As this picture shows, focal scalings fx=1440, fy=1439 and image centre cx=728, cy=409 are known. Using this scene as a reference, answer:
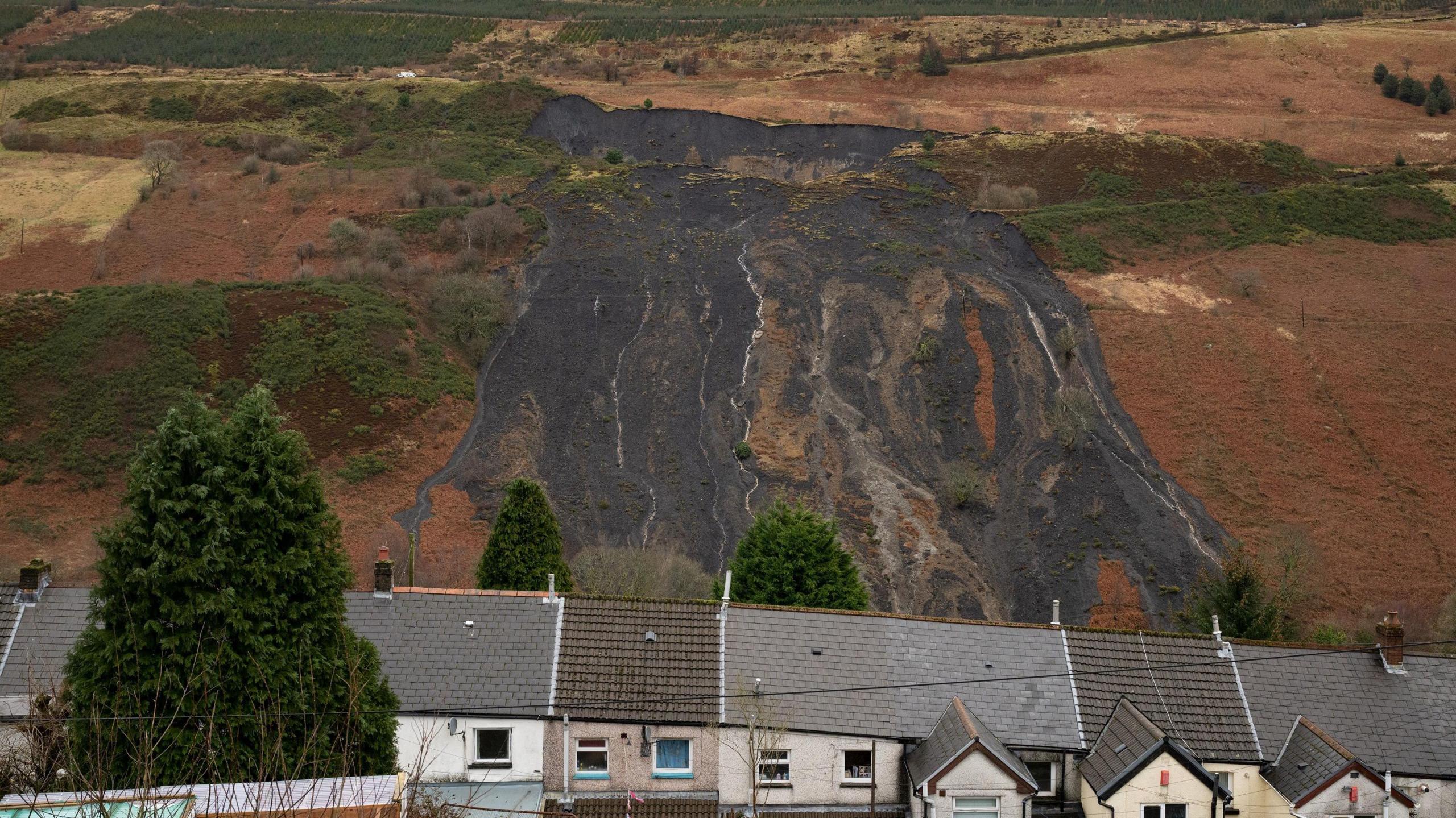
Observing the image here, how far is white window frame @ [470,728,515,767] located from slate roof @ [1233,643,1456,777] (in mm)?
13022

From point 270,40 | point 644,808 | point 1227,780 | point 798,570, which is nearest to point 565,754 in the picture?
point 644,808

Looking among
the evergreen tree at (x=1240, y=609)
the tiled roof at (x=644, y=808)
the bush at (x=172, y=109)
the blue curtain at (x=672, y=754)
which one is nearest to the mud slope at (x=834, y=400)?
the evergreen tree at (x=1240, y=609)

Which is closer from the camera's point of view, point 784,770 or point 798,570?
point 784,770

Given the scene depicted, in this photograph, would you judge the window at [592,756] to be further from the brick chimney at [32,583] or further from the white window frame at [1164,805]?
the brick chimney at [32,583]

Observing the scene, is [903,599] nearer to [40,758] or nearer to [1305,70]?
[40,758]

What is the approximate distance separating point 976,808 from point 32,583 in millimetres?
17389

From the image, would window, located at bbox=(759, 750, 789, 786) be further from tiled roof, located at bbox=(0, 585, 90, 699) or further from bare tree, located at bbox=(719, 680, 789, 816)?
tiled roof, located at bbox=(0, 585, 90, 699)

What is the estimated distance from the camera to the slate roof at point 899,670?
982 inches

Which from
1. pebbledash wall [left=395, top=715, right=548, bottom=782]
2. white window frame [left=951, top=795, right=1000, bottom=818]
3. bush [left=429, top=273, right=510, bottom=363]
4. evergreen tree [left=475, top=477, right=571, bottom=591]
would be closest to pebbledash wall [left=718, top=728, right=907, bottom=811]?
white window frame [left=951, top=795, right=1000, bottom=818]

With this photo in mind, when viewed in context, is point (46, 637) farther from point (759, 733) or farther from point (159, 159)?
point (159, 159)

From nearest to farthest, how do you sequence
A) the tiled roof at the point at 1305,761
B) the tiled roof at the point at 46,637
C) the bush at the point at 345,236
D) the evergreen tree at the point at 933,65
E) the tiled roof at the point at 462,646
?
the tiled roof at the point at 1305,761
the tiled roof at the point at 46,637
the tiled roof at the point at 462,646
the bush at the point at 345,236
the evergreen tree at the point at 933,65

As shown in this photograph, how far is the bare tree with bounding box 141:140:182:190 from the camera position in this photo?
9370cm

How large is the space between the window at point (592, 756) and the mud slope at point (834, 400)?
85.2ft

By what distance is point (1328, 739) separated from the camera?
24.4 metres
